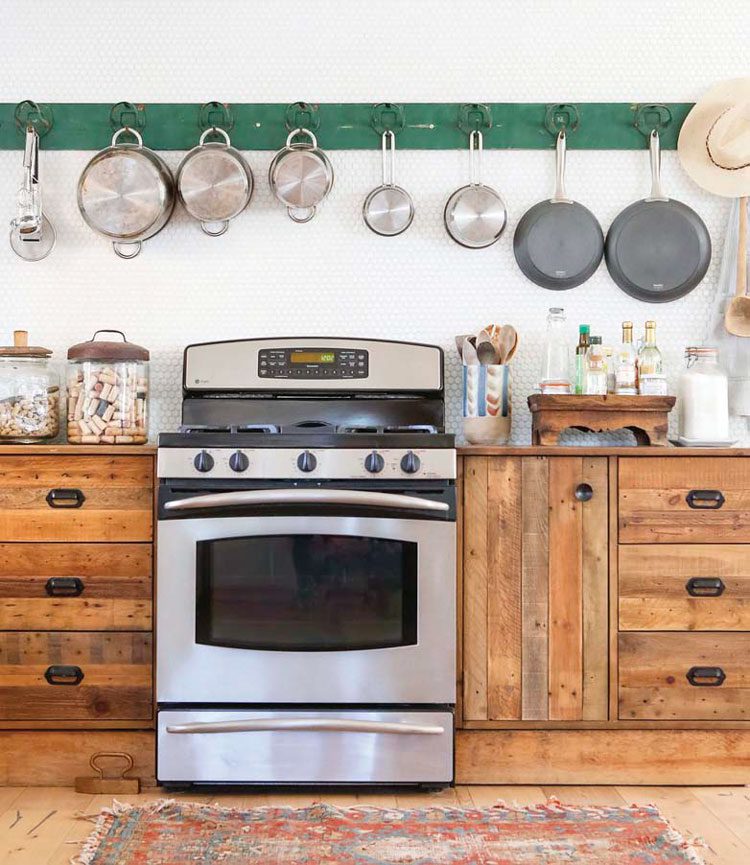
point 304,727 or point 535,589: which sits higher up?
point 535,589

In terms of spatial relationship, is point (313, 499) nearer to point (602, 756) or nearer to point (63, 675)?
point (63, 675)

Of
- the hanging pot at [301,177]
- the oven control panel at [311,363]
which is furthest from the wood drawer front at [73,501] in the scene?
the hanging pot at [301,177]

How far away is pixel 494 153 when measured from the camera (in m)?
2.98

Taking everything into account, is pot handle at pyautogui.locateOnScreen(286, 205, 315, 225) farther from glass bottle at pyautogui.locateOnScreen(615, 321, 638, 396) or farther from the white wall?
glass bottle at pyautogui.locateOnScreen(615, 321, 638, 396)

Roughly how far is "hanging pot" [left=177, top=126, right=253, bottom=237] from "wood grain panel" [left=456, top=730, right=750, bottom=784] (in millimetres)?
1741

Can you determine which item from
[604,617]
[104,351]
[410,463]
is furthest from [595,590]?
[104,351]

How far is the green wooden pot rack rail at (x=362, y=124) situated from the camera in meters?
2.96

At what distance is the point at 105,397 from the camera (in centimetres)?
267

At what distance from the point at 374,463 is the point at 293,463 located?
217mm

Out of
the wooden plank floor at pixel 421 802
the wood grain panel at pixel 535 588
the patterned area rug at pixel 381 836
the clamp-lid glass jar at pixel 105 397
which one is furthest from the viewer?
the clamp-lid glass jar at pixel 105 397

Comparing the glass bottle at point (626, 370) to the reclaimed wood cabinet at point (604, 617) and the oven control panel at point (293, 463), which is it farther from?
the oven control panel at point (293, 463)

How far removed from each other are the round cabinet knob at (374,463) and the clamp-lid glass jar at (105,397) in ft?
2.42

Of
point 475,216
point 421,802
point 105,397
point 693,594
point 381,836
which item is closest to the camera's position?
point 381,836
